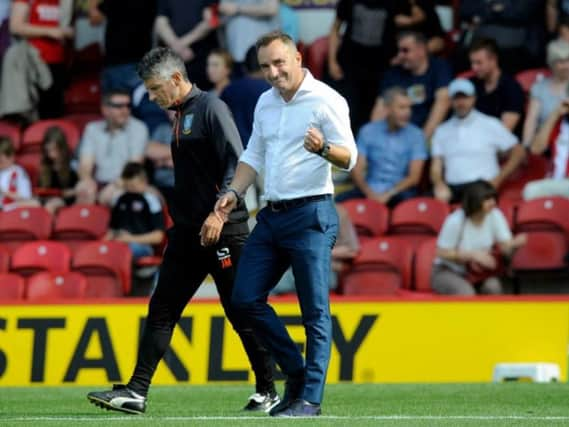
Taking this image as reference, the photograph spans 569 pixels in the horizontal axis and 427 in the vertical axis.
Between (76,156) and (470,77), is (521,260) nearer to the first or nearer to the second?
(470,77)

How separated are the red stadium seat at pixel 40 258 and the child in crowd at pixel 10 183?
32.8 inches

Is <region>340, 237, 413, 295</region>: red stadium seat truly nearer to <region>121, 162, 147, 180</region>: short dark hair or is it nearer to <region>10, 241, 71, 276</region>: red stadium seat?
<region>121, 162, 147, 180</region>: short dark hair

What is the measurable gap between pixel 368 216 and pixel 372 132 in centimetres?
86

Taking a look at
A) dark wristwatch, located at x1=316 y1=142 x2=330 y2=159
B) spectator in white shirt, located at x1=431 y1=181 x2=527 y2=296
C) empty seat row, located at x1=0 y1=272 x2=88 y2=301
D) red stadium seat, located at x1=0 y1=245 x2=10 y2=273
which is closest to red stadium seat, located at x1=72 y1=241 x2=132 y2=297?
empty seat row, located at x1=0 y1=272 x2=88 y2=301

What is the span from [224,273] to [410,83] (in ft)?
23.2

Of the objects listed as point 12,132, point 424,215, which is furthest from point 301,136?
point 12,132

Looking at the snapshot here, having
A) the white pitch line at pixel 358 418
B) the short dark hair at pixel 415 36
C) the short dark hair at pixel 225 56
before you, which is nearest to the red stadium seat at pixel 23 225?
the short dark hair at pixel 225 56

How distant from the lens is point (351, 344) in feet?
43.3

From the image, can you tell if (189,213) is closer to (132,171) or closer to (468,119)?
(132,171)

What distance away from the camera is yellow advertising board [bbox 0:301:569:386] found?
516 inches

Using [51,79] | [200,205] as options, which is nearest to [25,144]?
[51,79]

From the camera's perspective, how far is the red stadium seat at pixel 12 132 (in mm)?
17281

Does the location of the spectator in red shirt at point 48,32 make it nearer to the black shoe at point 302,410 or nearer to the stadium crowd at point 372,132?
the stadium crowd at point 372,132

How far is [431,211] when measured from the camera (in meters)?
14.9
